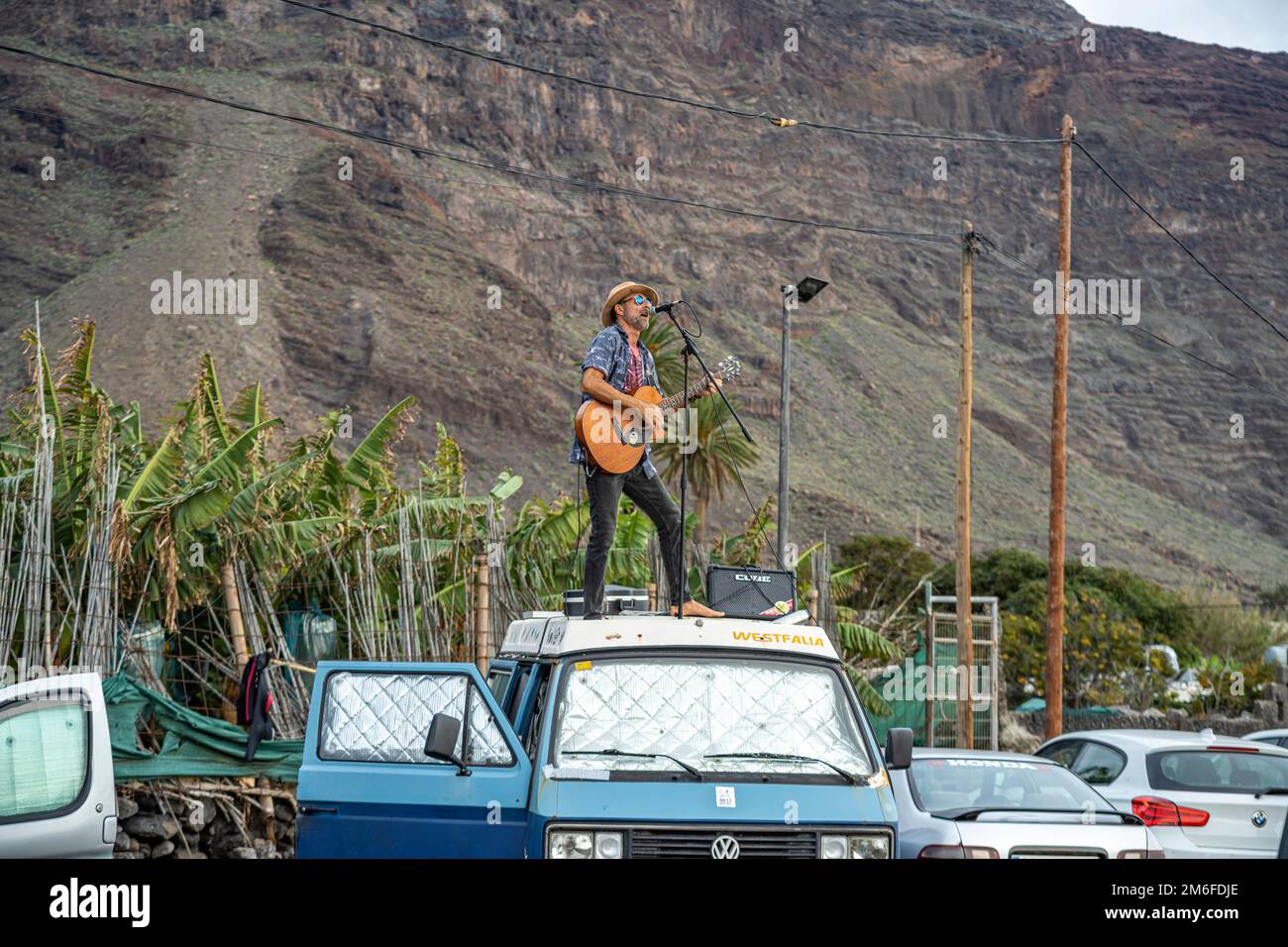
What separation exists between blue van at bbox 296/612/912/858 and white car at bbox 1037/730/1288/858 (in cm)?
455

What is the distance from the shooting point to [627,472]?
7875mm

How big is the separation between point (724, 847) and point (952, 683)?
53.6 feet

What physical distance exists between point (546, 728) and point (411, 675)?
2.62 ft

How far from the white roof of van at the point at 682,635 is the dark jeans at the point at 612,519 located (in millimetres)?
280

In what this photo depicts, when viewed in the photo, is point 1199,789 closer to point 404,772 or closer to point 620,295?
point 620,295

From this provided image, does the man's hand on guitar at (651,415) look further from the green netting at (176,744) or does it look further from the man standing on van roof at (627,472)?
the green netting at (176,744)

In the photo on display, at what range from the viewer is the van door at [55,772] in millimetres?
7602

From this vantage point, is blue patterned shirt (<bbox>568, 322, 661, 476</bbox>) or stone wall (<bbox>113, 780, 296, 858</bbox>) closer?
blue patterned shirt (<bbox>568, 322, 661, 476</bbox>)

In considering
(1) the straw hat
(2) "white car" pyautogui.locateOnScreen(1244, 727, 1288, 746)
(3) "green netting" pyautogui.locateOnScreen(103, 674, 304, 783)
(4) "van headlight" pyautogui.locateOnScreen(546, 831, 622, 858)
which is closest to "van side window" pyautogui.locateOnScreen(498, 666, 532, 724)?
(4) "van headlight" pyautogui.locateOnScreen(546, 831, 622, 858)

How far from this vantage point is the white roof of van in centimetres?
673

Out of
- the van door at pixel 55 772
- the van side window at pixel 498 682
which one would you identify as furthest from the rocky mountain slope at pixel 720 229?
the van door at pixel 55 772

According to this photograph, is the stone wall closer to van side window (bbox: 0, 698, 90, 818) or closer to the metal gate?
van side window (bbox: 0, 698, 90, 818)

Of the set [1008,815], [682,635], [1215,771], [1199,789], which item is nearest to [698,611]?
[682,635]
